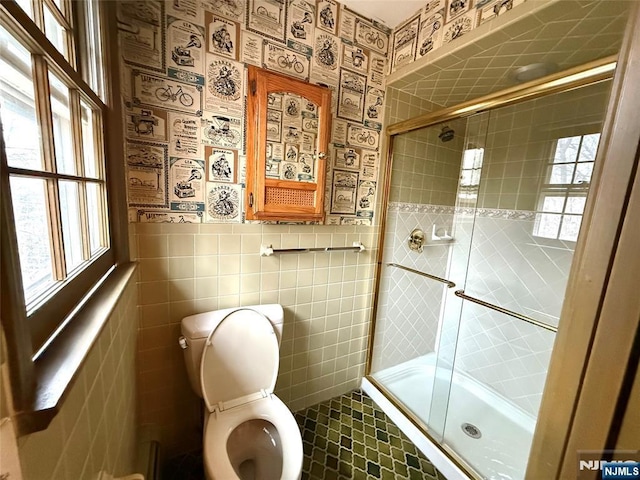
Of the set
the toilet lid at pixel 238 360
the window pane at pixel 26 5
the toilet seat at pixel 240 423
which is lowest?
the toilet seat at pixel 240 423

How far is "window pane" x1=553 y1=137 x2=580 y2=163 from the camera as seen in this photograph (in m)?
1.51

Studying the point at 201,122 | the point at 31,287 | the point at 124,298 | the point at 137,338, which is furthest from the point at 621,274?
the point at 137,338

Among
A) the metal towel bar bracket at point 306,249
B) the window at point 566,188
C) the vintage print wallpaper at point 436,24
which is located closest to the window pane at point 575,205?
the window at point 566,188

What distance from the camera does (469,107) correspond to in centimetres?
121

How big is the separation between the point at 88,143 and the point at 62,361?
707 mm

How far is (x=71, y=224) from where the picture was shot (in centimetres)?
69

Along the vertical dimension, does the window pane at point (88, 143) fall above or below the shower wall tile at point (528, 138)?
below

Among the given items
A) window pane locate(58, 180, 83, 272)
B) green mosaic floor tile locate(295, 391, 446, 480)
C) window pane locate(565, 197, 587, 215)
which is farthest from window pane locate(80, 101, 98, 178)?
window pane locate(565, 197, 587, 215)

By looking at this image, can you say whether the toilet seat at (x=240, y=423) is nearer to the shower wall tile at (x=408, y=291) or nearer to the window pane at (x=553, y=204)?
the shower wall tile at (x=408, y=291)

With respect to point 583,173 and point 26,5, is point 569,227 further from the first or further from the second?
point 26,5

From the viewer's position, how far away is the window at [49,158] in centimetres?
40

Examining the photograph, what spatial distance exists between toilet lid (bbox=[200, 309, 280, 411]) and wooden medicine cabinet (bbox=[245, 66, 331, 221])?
0.53 m

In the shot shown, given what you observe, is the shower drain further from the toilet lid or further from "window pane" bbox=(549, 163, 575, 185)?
"window pane" bbox=(549, 163, 575, 185)

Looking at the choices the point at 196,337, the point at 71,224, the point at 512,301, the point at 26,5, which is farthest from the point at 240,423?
the point at 512,301
